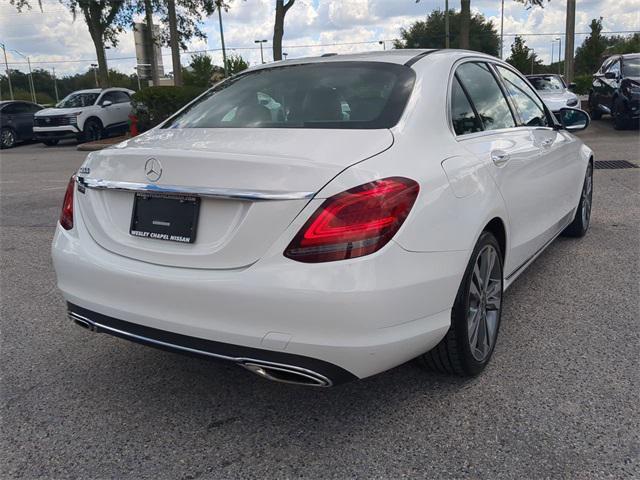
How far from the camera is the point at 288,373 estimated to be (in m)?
2.28

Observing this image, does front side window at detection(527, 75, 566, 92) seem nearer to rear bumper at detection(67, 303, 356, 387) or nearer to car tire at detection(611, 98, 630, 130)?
car tire at detection(611, 98, 630, 130)

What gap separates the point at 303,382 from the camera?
2283 mm

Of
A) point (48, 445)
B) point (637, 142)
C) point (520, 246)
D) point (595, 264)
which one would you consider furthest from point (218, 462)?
point (637, 142)

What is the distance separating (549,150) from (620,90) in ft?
39.6

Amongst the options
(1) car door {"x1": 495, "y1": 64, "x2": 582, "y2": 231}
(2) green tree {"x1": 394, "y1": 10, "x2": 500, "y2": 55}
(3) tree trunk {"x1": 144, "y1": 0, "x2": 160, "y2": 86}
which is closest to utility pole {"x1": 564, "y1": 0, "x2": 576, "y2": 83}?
(3) tree trunk {"x1": 144, "y1": 0, "x2": 160, "y2": 86}

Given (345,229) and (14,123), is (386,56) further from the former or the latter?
(14,123)

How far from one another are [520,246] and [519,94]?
120 centimetres

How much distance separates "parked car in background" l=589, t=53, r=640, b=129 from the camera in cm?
1382

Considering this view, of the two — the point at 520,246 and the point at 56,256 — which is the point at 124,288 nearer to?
the point at 56,256

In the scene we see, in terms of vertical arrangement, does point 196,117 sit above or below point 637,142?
above

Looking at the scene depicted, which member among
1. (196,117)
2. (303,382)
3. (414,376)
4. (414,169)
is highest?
(196,117)

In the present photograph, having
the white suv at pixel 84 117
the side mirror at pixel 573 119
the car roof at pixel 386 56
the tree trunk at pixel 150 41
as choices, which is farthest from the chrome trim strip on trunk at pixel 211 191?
the tree trunk at pixel 150 41

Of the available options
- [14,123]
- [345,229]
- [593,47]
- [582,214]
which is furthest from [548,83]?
[593,47]

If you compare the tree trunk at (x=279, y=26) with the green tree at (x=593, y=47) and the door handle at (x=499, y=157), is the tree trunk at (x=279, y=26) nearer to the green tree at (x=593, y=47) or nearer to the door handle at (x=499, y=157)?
the door handle at (x=499, y=157)
